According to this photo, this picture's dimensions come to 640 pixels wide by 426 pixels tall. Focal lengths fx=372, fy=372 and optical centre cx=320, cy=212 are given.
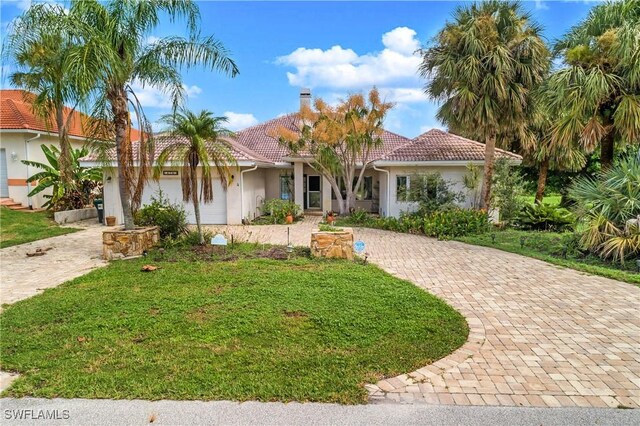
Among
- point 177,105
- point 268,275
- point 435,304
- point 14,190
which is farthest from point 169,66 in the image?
point 14,190

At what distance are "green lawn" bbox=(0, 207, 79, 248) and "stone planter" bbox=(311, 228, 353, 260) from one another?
9991mm

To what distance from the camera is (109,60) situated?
8.52 metres

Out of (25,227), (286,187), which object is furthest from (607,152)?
(25,227)

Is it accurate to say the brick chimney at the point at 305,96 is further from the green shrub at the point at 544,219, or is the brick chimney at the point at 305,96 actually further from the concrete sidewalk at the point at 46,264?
the concrete sidewalk at the point at 46,264

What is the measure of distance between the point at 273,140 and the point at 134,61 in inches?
546

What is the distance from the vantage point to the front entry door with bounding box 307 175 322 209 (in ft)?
74.9

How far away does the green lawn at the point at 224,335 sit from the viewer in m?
3.82

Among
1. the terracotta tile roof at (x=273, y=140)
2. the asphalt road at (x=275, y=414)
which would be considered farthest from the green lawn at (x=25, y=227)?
the asphalt road at (x=275, y=414)

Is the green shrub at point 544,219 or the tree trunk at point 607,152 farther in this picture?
the green shrub at point 544,219

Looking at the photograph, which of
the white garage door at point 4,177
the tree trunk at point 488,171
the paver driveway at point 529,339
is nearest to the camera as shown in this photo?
the paver driveway at point 529,339

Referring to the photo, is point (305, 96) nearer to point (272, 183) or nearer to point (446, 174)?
point (272, 183)

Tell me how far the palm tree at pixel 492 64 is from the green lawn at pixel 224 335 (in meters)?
9.64

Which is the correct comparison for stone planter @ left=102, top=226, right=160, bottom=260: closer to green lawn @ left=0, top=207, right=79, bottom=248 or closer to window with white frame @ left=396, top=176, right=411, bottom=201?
green lawn @ left=0, top=207, right=79, bottom=248

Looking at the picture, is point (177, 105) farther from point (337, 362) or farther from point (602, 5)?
point (602, 5)
